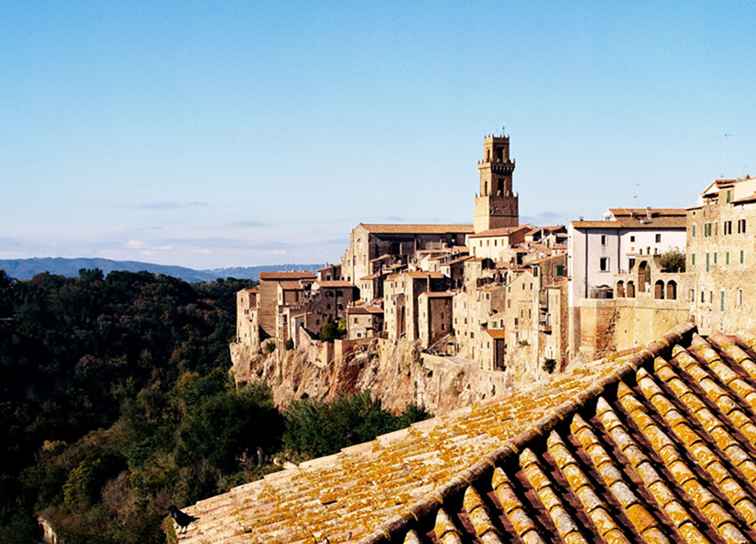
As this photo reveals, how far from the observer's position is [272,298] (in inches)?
3642

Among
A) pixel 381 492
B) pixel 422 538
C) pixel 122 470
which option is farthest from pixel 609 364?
pixel 122 470

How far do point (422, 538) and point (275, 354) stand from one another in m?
83.9

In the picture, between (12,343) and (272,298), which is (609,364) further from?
(12,343)

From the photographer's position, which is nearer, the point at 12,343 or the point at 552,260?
the point at 552,260

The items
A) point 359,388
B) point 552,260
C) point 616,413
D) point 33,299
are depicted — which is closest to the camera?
point 616,413

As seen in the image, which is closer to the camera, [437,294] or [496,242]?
[437,294]

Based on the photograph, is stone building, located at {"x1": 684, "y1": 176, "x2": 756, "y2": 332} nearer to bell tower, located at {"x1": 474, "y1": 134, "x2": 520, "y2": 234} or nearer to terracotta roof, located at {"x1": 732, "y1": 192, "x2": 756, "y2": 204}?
terracotta roof, located at {"x1": 732, "y1": 192, "x2": 756, "y2": 204}

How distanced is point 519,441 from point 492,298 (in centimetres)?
6010

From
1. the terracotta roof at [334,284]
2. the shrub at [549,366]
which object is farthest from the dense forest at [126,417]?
the terracotta roof at [334,284]

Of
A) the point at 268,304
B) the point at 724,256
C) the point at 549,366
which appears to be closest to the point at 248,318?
the point at 268,304

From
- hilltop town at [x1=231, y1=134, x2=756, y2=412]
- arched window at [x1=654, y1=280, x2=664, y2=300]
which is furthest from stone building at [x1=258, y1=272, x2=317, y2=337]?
arched window at [x1=654, y1=280, x2=664, y2=300]

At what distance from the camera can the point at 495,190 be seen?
104750 millimetres

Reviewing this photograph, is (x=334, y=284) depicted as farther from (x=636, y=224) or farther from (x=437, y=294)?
(x=636, y=224)

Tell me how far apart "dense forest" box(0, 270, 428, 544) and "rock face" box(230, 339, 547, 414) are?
2.47 m
